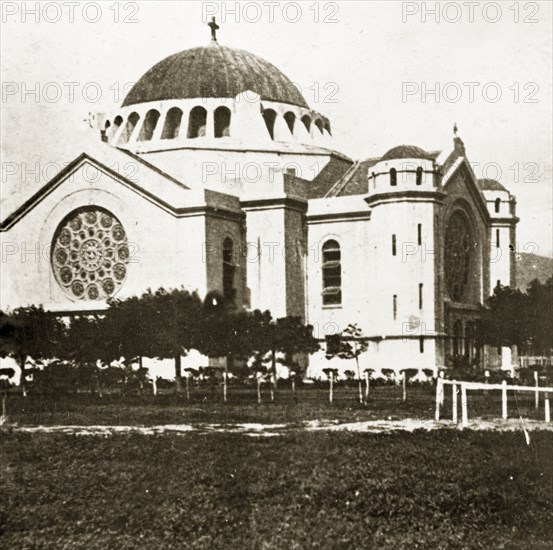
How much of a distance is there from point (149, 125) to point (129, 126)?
150 centimetres

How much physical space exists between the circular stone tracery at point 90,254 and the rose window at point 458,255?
1591 centimetres

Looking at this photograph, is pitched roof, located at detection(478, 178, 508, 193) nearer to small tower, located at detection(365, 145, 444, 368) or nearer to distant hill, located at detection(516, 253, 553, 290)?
small tower, located at detection(365, 145, 444, 368)

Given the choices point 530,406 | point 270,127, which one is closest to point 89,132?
point 270,127

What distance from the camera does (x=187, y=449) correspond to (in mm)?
16516

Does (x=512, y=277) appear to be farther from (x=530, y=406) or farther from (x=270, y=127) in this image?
(x=530, y=406)

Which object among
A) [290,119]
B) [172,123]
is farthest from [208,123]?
[290,119]

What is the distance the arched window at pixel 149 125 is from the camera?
5700 centimetres

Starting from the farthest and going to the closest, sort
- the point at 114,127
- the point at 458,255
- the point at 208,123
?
the point at 114,127 < the point at 208,123 < the point at 458,255

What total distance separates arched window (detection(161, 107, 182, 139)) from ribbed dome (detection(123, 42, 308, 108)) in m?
0.82

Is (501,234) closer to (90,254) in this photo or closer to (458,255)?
(458,255)

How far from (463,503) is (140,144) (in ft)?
146

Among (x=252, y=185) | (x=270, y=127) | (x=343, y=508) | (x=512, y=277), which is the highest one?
(x=270, y=127)

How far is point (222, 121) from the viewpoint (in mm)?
56500

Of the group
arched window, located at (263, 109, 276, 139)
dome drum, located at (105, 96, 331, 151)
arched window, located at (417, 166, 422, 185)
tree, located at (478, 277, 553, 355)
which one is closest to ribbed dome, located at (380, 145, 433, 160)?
arched window, located at (417, 166, 422, 185)
